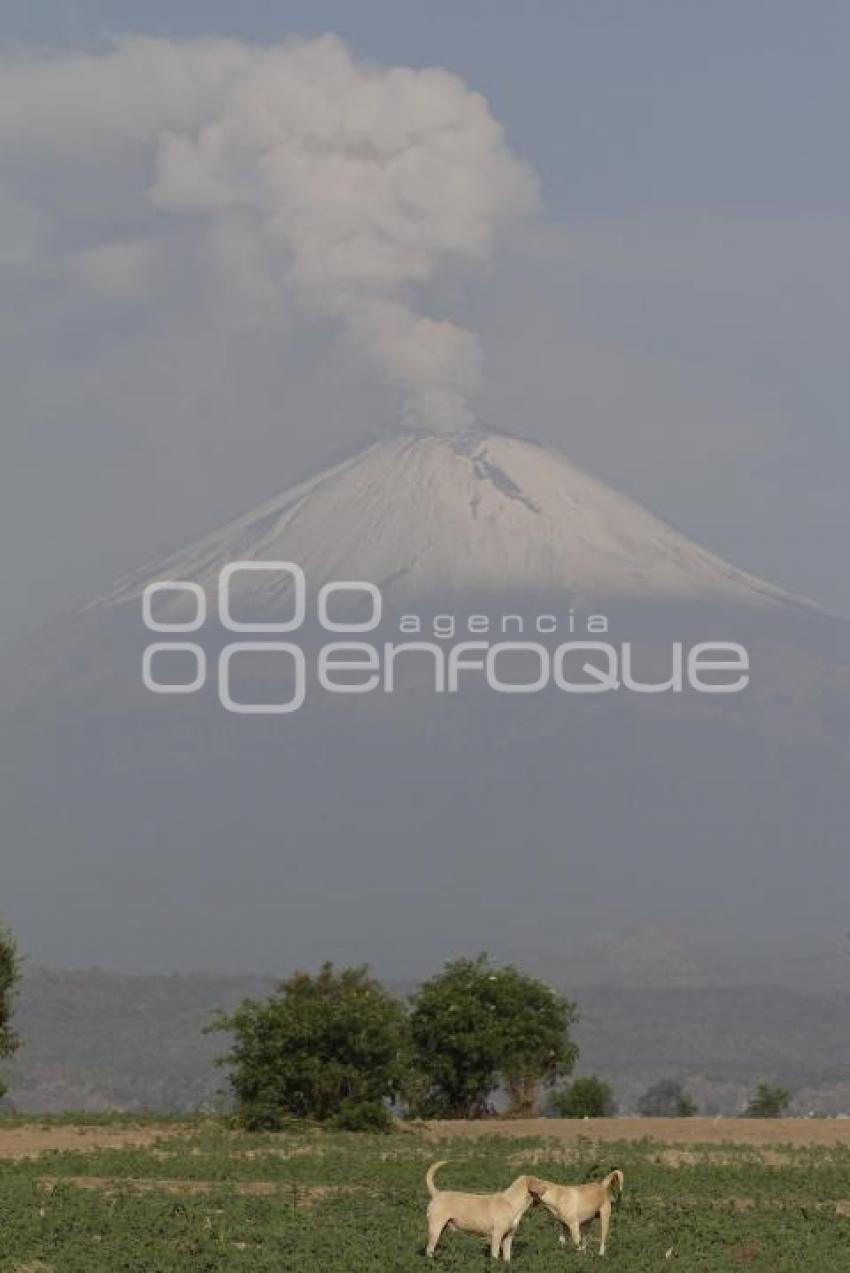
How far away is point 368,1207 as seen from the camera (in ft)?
93.2

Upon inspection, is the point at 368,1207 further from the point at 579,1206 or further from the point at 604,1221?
the point at 604,1221

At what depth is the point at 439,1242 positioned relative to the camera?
25.6m

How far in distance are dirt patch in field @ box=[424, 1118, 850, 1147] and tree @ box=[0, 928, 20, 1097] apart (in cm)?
903

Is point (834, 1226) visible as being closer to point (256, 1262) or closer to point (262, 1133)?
point (256, 1262)

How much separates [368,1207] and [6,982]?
21.3m

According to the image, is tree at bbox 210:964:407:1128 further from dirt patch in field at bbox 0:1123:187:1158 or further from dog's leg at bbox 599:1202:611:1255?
dog's leg at bbox 599:1202:611:1255

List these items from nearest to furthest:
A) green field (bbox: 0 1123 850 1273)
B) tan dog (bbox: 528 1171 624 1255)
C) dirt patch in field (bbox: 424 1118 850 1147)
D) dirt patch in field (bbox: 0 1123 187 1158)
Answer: green field (bbox: 0 1123 850 1273), tan dog (bbox: 528 1171 624 1255), dirt patch in field (bbox: 0 1123 187 1158), dirt patch in field (bbox: 424 1118 850 1147)

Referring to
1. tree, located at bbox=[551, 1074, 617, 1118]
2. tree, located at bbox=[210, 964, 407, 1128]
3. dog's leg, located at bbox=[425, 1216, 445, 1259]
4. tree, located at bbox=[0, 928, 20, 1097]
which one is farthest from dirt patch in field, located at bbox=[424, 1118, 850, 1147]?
tree, located at bbox=[551, 1074, 617, 1118]

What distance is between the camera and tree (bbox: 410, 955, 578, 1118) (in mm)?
49844

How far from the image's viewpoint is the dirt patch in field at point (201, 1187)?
2930 cm

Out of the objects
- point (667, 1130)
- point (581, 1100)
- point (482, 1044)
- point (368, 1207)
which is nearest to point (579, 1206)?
point (368, 1207)

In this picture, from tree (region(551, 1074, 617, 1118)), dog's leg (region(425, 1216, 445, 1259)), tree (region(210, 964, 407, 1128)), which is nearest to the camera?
dog's leg (region(425, 1216, 445, 1259))

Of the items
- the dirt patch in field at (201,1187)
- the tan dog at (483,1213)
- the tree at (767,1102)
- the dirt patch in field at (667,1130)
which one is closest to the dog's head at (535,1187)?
the tan dog at (483,1213)

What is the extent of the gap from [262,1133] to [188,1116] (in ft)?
9.03
